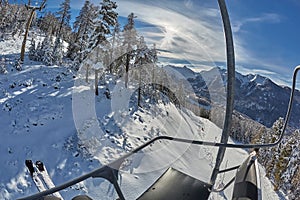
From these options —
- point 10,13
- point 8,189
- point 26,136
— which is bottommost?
point 8,189

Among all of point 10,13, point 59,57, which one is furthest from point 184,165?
point 10,13

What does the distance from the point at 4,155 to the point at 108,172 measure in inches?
201

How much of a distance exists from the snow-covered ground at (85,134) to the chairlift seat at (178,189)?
0.20ft

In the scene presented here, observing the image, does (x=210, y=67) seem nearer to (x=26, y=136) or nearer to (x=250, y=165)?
(x=250, y=165)

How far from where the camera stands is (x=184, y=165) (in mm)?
1087

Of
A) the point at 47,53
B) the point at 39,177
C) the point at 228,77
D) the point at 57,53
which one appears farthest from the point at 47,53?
the point at 228,77

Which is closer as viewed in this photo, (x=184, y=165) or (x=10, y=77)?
(x=184, y=165)

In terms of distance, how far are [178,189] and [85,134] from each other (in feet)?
2.55

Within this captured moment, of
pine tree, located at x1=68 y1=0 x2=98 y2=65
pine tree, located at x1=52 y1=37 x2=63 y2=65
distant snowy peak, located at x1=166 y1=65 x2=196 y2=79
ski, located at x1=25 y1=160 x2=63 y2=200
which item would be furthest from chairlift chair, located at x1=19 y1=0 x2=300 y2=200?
pine tree, located at x1=52 y1=37 x2=63 y2=65

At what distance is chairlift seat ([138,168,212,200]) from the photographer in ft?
2.46

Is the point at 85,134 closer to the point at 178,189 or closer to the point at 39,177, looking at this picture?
the point at 39,177

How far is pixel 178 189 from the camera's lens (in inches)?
30.8

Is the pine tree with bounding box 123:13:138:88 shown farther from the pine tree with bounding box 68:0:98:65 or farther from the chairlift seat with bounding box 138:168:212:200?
the chairlift seat with bounding box 138:168:212:200

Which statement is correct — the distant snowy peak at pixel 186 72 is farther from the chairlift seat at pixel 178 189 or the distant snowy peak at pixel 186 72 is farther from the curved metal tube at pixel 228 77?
the chairlift seat at pixel 178 189
